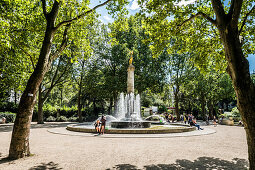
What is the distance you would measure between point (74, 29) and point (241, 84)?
27.9 feet

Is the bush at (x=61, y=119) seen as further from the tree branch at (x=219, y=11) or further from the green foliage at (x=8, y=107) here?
the tree branch at (x=219, y=11)

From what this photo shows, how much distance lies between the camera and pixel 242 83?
14.2ft

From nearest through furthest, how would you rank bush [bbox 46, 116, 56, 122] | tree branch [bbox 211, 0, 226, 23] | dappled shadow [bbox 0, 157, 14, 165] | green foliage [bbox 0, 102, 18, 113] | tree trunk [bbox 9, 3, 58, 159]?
1. tree branch [bbox 211, 0, 226, 23]
2. dappled shadow [bbox 0, 157, 14, 165]
3. tree trunk [bbox 9, 3, 58, 159]
4. green foliage [bbox 0, 102, 18, 113]
5. bush [bbox 46, 116, 56, 122]

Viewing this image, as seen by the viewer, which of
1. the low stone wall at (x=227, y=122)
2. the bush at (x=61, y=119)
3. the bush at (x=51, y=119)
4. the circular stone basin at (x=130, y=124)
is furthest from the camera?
the bush at (x=61, y=119)

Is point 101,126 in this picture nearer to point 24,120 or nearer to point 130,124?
point 130,124

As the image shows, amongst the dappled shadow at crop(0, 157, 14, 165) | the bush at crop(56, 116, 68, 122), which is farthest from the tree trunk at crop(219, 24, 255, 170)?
the bush at crop(56, 116, 68, 122)

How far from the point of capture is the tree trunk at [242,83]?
4.21 meters

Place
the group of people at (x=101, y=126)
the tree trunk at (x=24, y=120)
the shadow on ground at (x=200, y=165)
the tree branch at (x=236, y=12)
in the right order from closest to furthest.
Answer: the tree branch at (x=236, y=12) → the shadow on ground at (x=200, y=165) → the tree trunk at (x=24, y=120) → the group of people at (x=101, y=126)

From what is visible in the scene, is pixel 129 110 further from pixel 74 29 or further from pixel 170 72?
pixel 170 72

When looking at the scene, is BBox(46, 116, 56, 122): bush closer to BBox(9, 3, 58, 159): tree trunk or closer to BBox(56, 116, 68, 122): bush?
BBox(56, 116, 68, 122): bush

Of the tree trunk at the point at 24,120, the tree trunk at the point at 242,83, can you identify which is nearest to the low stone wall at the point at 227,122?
the tree trunk at the point at 242,83

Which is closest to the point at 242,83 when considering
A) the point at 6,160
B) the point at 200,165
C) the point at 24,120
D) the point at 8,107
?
the point at 200,165

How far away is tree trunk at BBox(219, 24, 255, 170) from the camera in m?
4.21

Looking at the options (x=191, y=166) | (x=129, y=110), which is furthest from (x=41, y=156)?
(x=129, y=110)
